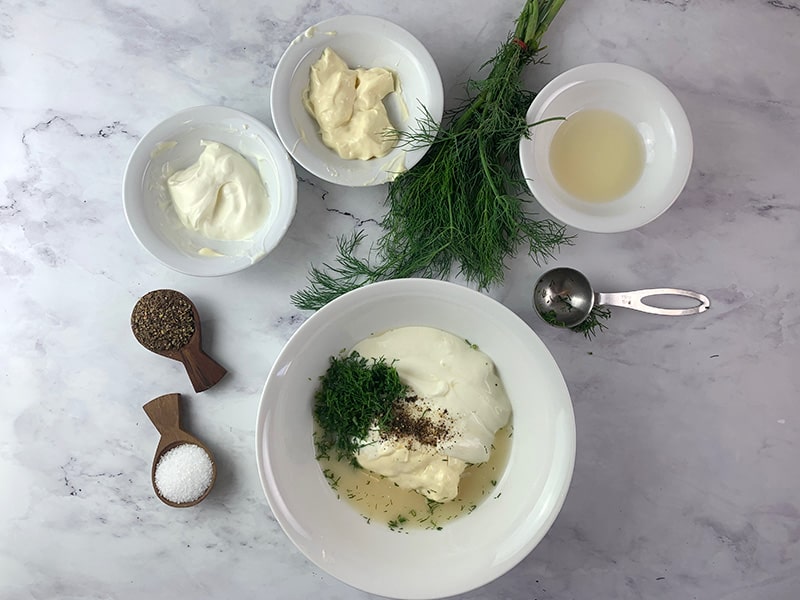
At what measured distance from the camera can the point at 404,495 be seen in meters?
1.56

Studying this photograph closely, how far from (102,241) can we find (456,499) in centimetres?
110

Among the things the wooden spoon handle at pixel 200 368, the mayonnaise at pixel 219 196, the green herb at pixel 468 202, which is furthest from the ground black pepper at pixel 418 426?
the mayonnaise at pixel 219 196

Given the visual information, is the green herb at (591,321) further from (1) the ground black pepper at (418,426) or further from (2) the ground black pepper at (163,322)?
(2) the ground black pepper at (163,322)

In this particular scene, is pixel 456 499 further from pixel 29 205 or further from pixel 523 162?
pixel 29 205

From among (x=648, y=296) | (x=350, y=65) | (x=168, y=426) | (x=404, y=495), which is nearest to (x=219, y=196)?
(x=350, y=65)

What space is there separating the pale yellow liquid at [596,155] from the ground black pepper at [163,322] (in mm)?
961

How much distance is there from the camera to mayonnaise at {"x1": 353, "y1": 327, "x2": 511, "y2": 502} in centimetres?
149

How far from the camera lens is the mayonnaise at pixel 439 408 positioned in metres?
1.49

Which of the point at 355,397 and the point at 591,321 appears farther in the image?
the point at 591,321

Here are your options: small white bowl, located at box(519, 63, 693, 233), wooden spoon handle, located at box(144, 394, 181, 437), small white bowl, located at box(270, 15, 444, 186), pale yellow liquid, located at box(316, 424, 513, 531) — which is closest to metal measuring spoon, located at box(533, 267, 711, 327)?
small white bowl, located at box(519, 63, 693, 233)

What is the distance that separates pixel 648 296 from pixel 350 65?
947mm

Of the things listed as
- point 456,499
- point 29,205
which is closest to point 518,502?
point 456,499

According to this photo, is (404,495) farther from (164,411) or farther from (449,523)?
(164,411)

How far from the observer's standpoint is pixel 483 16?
1643 mm
